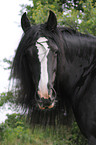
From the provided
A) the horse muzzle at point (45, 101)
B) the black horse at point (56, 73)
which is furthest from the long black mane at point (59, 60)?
the horse muzzle at point (45, 101)

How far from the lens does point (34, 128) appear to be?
101 inches

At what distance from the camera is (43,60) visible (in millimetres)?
1905

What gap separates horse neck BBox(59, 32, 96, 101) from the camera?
87.0 inches

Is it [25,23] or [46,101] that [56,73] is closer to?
[46,101]

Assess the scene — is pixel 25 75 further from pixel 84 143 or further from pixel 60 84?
pixel 84 143

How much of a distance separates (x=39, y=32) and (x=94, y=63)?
0.82 meters

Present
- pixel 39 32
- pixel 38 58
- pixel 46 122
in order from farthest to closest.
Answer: pixel 46 122 → pixel 39 32 → pixel 38 58

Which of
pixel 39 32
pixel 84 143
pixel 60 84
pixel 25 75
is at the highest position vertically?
pixel 39 32

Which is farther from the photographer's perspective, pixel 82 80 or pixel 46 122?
pixel 46 122

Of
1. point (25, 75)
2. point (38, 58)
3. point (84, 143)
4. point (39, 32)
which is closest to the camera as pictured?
point (38, 58)

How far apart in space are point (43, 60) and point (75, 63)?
1.78 feet

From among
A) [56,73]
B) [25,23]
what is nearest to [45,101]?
[56,73]

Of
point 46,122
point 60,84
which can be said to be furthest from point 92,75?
point 46,122

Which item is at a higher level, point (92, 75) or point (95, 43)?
point (95, 43)
